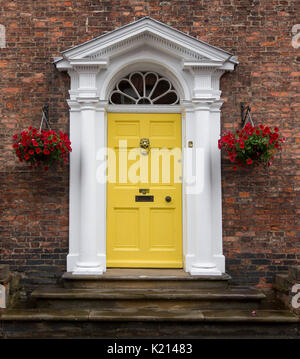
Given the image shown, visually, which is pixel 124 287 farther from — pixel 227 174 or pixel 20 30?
pixel 20 30

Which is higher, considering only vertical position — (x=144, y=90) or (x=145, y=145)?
(x=144, y=90)

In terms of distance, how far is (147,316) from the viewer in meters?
4.11

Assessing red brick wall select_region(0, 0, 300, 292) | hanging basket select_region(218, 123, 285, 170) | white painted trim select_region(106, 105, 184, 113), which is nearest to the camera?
hanging basket select_region(218, 123, 285, 170)

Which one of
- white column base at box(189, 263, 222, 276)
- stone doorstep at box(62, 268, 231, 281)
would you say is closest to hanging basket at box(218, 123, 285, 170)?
white column base at box(189, 263, 222, 276)

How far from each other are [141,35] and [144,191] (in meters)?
2.27

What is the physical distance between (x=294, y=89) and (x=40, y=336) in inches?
190

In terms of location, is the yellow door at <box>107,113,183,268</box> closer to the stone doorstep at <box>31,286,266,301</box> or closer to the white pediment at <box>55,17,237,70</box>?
the stone doorstep at <box>31,286,266,301</box>

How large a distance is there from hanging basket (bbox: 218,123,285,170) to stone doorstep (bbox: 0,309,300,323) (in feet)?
6.32

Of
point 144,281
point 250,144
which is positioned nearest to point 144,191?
point 144,281

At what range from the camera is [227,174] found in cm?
506

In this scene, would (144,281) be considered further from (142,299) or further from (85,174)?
(85,174)

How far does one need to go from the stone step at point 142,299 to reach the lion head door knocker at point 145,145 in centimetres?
201

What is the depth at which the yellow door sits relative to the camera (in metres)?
5.09

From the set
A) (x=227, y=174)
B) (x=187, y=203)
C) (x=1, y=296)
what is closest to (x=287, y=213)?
(x=227, y=174)
